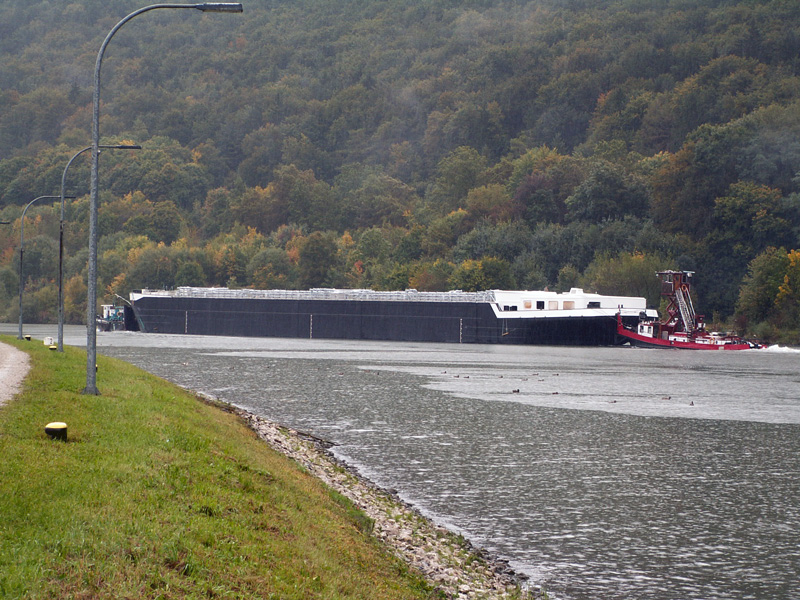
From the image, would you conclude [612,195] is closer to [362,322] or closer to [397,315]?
[397,315]

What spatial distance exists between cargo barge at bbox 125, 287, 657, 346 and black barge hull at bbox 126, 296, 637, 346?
0.10 metres

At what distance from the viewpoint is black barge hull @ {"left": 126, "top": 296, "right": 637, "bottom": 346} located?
99.8 meters

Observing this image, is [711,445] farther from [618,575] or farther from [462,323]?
[462,323]

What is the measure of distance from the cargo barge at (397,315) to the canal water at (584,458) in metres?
36.1

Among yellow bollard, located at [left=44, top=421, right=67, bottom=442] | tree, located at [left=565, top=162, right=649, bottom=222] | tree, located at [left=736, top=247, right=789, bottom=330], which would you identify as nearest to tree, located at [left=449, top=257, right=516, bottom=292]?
tree, located at [left=565, top=162, right=649, bottom=222]

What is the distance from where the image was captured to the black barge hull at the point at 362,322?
9981 centimetres

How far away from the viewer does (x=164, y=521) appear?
13.7 m

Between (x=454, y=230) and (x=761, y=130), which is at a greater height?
(x=761, y=130)

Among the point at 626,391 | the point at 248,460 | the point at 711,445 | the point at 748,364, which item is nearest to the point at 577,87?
the point at 748,364

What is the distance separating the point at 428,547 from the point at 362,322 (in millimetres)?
97016

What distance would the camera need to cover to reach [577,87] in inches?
7618

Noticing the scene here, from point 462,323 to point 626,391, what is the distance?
190ft

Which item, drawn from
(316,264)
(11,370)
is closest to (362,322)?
(316,264)

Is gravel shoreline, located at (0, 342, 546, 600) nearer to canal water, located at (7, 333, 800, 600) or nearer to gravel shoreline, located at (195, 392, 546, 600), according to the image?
gravel shoreline, located at (195, 392, 546, 600)
